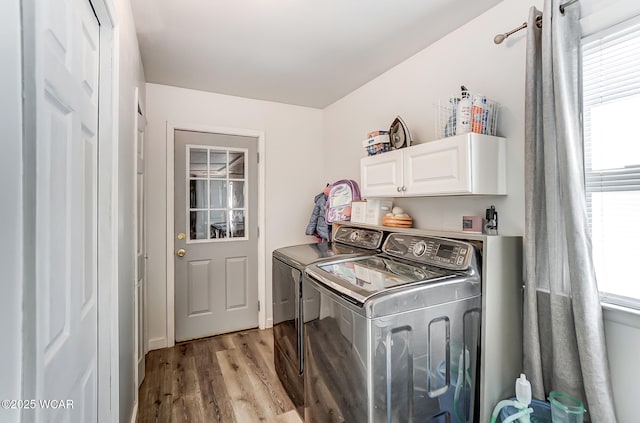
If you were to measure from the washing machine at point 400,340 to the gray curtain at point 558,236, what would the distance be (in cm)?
28

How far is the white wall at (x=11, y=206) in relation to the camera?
0.46 meters

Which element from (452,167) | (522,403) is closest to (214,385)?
(522,403)

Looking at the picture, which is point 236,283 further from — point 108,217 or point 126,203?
point 108,217

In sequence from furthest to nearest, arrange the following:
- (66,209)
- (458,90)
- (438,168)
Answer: (458,90) → (438,168) → (66,209)

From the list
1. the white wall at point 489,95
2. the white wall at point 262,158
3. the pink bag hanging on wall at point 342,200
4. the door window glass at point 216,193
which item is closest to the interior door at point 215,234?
the door window glass at point 216,193

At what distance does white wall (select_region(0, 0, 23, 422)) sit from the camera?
1.51 feet

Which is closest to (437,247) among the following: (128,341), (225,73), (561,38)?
(561,38)

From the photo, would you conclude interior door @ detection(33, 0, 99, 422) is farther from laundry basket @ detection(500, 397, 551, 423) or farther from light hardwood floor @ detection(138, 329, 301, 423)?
laundry basket @ detection(500, 397, 551, 423)

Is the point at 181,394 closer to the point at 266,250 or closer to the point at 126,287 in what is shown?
the point at 126,287

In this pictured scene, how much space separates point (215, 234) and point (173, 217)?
0.44 m

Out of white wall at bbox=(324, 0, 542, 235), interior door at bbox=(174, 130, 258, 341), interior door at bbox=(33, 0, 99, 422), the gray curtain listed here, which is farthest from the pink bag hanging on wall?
interior door at bbox=(33, 0, 99, 422)

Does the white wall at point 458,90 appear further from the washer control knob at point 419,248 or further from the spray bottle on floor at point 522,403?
the spray bottle on floor at point 522,403

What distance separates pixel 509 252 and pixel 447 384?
71cm

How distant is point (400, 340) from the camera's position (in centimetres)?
125
